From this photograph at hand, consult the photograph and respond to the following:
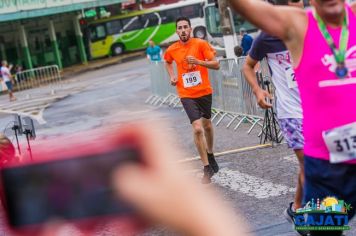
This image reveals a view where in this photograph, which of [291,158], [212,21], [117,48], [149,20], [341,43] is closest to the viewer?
[341,43]

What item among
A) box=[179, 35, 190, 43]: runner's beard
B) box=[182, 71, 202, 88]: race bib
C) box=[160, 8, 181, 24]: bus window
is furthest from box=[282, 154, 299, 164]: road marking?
box=[160, 8, 181, 24]: bus window

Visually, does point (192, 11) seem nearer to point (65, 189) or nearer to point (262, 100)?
point (262, 100)

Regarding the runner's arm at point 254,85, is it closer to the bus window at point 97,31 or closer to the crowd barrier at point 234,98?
the crowd barrier at point 234,98

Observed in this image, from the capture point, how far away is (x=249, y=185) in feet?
24.1

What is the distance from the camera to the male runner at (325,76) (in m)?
3.15

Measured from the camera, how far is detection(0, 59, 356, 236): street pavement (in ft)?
20.2

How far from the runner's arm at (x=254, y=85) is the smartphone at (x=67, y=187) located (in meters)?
1.51

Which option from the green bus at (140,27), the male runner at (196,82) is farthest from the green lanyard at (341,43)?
the green bus at (140,27)

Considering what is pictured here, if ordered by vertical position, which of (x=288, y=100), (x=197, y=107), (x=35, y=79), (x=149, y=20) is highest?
(x=288, y=100)

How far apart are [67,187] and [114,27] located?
41.9 m

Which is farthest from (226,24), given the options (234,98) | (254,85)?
(254,85)

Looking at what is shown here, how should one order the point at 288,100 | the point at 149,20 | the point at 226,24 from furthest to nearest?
the point at 149,20 < the point at 226,24 < the point at 288,100

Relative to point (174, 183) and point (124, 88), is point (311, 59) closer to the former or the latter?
point (174, 183)

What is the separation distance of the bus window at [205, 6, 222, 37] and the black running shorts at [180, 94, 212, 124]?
1872cm
